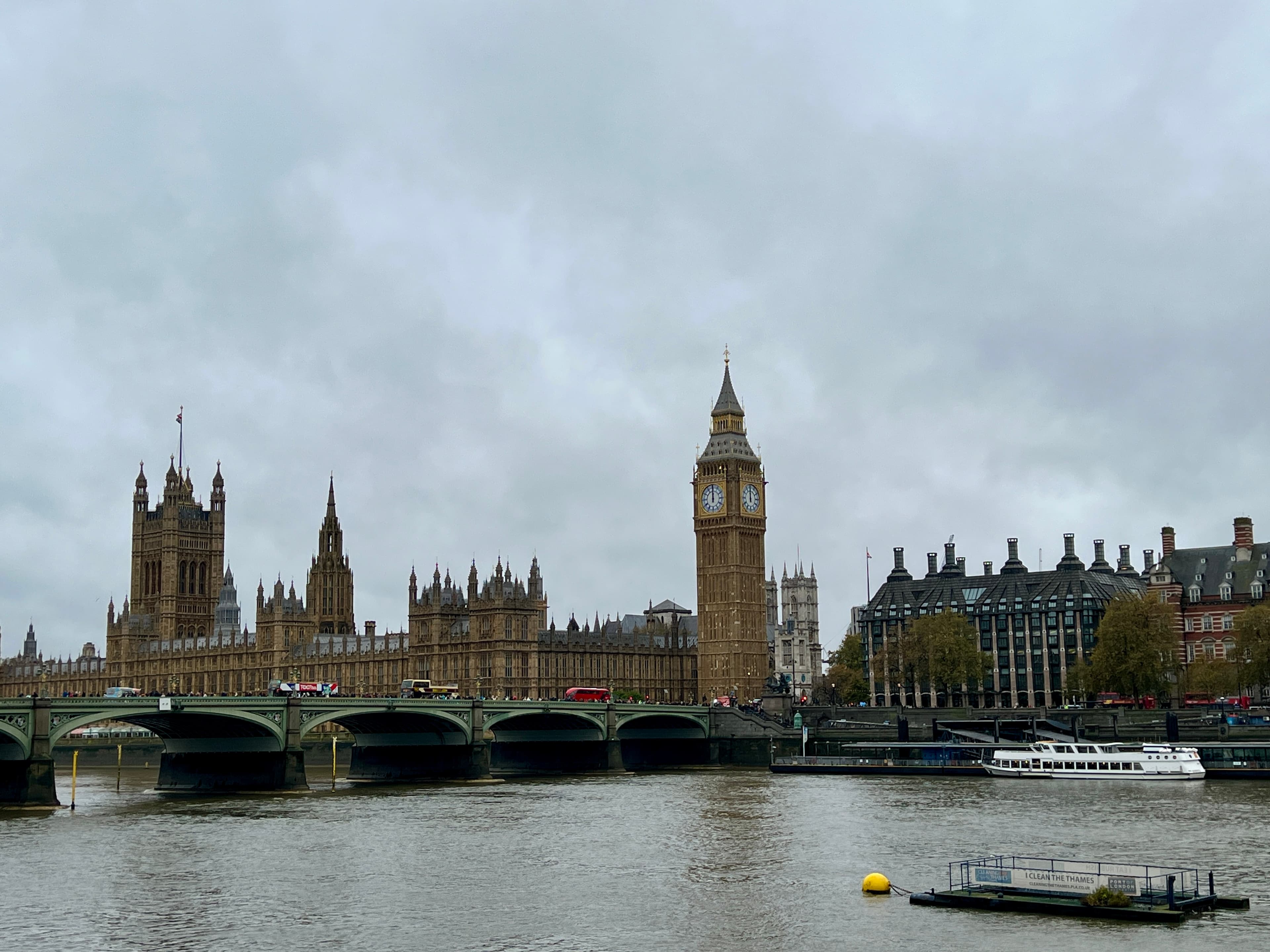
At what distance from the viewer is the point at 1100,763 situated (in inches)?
3957

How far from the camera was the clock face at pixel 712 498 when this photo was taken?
168 m

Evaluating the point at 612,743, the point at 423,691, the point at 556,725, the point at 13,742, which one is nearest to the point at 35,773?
the point at 13,742

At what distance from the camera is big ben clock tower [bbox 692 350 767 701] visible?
16525 cm

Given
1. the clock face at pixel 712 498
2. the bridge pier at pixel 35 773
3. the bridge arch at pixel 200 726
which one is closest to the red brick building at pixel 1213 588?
the clock face at pixel 712 498

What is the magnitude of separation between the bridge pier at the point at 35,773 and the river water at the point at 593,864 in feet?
Answer: 5.40

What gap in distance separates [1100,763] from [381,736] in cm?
4795

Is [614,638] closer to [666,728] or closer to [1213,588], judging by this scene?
[666,728]

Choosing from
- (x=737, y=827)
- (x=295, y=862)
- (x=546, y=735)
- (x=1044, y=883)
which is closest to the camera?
(x=1044, y=883)

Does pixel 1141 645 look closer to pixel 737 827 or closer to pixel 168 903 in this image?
pixel 737 827

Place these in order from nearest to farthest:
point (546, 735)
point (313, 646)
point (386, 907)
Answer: point (386, 907) < point (546, 735) < point (313, 646)

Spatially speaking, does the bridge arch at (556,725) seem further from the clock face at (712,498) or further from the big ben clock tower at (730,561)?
the clock face at (712,498)

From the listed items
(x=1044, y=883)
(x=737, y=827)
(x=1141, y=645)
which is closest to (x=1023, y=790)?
(x=737, y=827)

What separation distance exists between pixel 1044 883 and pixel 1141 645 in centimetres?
8285

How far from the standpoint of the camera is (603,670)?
168m
